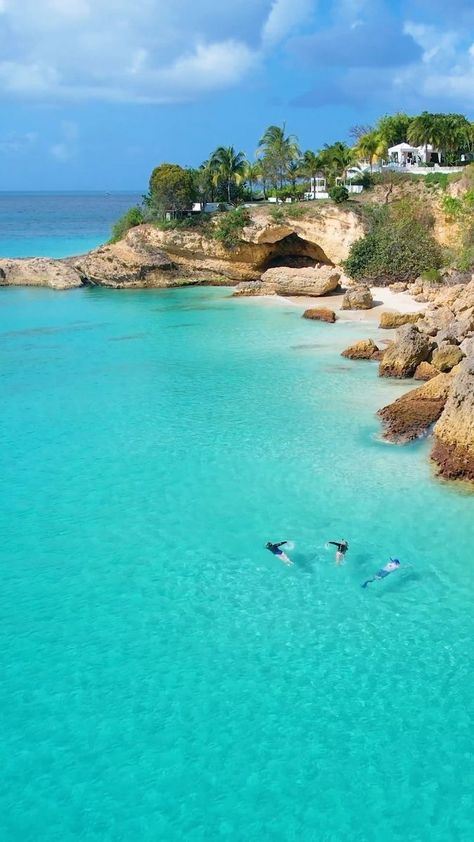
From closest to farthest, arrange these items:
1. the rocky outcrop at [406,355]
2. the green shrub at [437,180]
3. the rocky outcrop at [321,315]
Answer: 1. the rocky outcrop at [406,355]
2. the rocky outcrop at [321,315]
3. the green shrub at [437,180]

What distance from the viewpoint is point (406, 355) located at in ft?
83.8

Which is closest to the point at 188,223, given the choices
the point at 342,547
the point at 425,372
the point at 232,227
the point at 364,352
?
the point at 232,227

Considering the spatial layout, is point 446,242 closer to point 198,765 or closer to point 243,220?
point 243,220

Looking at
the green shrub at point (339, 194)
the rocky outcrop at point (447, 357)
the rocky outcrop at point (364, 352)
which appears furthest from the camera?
the green shrub at point (339, 194)

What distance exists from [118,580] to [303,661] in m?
3.97

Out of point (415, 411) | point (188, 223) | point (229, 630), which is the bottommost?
point (229, 630)

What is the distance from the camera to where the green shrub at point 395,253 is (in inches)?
1690

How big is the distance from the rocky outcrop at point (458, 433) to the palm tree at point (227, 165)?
123ft

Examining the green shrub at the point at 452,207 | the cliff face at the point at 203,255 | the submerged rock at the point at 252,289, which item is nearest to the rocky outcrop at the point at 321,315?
the submerged rock at the point at 252,289

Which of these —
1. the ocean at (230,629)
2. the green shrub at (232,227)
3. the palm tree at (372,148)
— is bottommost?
the ocean at (230,629)

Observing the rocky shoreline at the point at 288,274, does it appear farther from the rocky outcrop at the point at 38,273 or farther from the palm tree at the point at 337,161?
the palm tree at the point at 337,161

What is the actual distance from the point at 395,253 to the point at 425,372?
64.8ft

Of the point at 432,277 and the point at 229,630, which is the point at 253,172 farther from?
the point at 229,630

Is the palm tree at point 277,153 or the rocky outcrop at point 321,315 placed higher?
the palm tree at point 277,153
